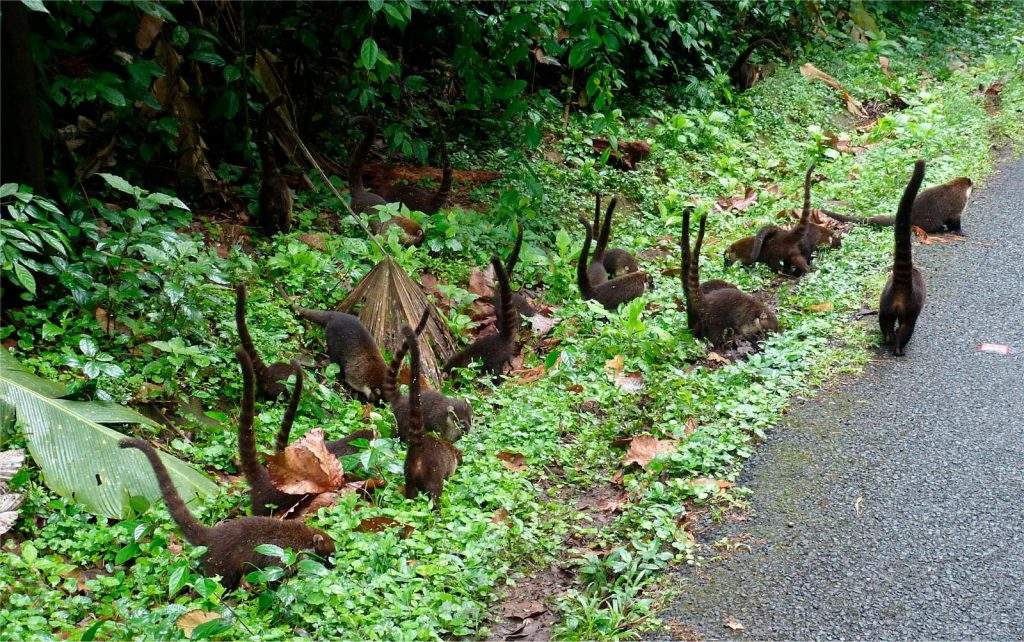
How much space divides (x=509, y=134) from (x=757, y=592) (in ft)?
20.7

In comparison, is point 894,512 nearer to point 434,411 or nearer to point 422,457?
point 422,457

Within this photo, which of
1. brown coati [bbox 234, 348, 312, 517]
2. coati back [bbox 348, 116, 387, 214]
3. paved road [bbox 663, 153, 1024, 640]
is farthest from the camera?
coati back [bbox 348, 116, 387, 214]

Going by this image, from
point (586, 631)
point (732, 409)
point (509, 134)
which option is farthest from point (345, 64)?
point (586, 631)

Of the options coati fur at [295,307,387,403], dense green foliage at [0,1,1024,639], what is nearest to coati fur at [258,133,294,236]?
dense green foliage at [0,1,1024,639]

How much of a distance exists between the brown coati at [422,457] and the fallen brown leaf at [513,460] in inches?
9.6

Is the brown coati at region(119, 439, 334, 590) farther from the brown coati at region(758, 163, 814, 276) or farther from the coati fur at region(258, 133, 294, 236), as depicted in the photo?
the brown coati at region(758, 163, 814, 276)

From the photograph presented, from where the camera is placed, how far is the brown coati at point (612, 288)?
6109 millimetres

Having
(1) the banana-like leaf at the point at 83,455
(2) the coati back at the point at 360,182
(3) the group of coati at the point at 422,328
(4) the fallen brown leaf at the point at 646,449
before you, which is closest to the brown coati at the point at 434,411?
(3) the group of coati at the point at 422,328

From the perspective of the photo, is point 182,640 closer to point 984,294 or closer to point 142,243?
point 142,243

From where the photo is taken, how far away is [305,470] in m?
4.05

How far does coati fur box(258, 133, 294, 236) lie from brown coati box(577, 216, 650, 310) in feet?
6.98

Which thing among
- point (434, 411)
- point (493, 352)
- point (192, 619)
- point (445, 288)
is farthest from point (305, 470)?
point (445, 288)

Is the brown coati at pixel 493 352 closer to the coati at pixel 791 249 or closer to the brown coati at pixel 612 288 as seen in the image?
the brown coati at pixel 612 288

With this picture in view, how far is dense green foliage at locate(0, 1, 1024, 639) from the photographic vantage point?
3455mm
